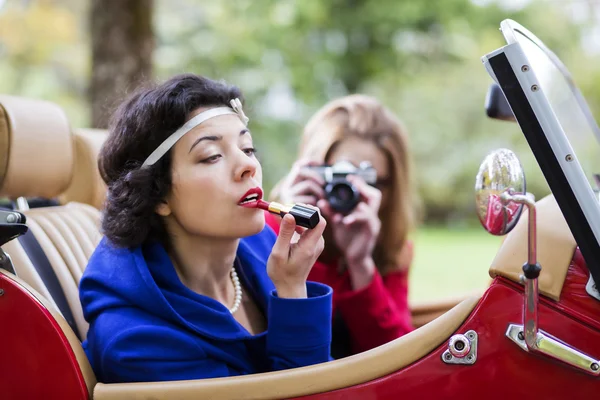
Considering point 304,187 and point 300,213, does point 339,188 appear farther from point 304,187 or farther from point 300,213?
point 300,213

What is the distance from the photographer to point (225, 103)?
61.0 inches

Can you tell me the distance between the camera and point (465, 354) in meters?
1.19

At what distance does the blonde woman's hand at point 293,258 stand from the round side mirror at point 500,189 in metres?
0.39

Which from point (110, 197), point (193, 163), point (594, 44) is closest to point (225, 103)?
point (193, 163)

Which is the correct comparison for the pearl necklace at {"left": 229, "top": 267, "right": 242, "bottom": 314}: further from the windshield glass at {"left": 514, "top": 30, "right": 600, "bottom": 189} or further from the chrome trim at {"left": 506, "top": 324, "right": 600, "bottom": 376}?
the windshield glass at {"left": 514, "top": 30, "right": 600, "bottom": 189}

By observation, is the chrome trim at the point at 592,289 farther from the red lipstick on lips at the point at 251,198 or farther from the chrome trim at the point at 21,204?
the chrome trim at the point at 21,204

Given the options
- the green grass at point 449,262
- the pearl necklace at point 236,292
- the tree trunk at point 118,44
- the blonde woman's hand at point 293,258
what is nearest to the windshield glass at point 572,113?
the blonde woman's hand at point 293,258

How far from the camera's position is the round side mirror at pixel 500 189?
112cm

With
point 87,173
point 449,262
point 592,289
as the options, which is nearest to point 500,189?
point 592,289

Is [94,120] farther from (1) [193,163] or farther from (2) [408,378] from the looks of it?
(2) [408,378]

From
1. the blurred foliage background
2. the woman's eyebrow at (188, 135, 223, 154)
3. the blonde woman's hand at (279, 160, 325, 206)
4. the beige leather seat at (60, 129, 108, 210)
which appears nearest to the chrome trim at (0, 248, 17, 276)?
the woman's eyebrow at (188, 135, 223, 154)

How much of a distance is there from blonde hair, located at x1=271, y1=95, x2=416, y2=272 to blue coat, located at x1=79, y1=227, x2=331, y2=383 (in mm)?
883

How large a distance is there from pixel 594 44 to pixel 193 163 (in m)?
11.3

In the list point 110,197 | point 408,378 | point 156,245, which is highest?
point 110,197
